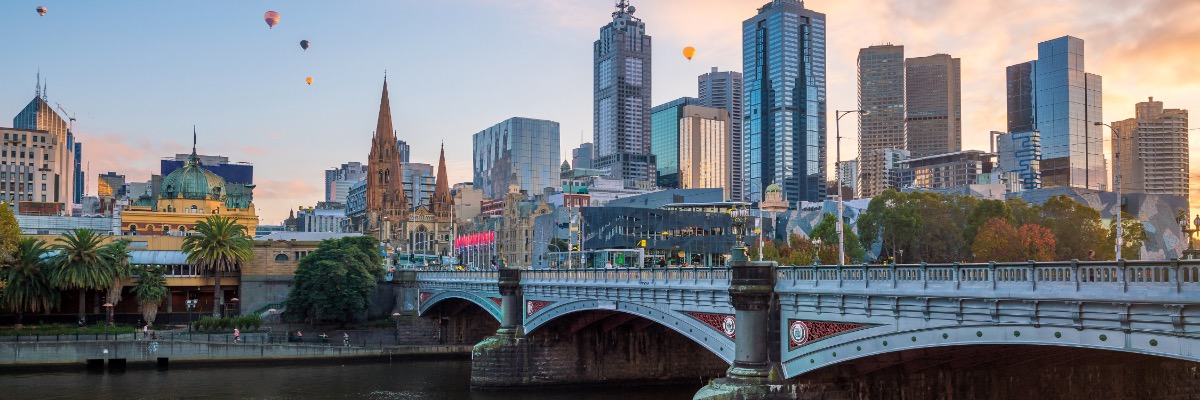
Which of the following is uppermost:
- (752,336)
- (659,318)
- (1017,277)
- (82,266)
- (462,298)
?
(1017,277)

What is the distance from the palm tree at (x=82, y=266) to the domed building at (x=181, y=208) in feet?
129

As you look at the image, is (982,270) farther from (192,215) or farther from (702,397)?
(192,215)

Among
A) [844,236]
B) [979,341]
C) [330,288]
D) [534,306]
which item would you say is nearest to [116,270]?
[330,288]

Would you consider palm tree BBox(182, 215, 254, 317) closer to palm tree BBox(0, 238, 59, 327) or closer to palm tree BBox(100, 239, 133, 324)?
palm tree BBox(100, 239, 133, 324)

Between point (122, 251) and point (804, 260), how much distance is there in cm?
6382

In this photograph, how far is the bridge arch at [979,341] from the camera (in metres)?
25.4

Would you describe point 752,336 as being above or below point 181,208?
below

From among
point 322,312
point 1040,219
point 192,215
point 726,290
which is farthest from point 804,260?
point 192,215

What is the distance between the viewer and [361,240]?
11069 cm

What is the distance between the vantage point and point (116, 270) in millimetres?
93688

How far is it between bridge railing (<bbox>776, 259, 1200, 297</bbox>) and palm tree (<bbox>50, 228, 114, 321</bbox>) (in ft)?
238

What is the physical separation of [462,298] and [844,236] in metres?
41.9

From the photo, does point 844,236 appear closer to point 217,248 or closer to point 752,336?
point 217,248

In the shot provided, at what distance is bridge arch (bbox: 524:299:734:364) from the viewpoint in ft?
148
